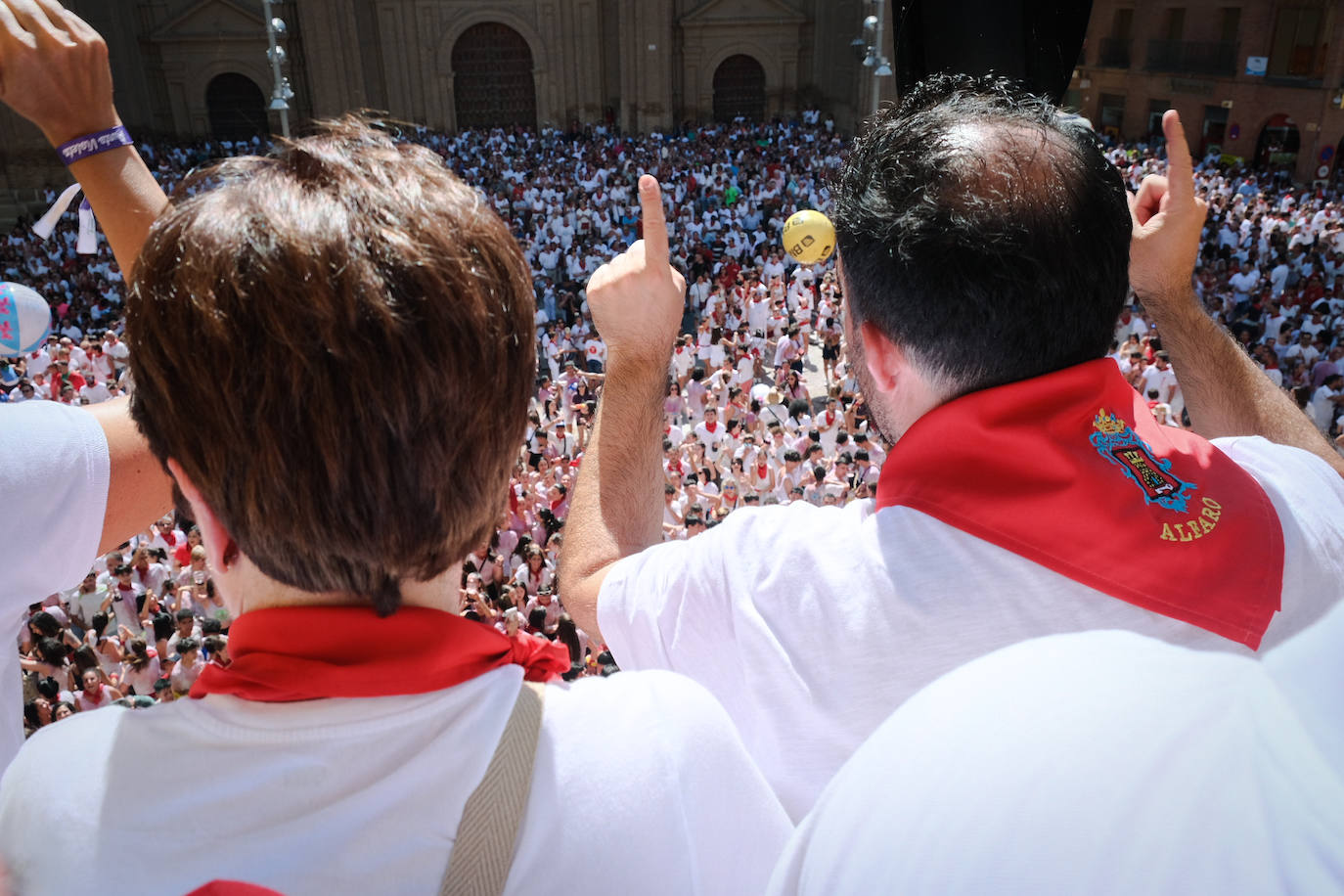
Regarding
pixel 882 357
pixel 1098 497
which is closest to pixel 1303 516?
pixel 1098 497

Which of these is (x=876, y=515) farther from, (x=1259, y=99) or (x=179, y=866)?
(x=1259, y=99)

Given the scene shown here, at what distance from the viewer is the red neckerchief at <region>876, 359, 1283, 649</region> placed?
108cm

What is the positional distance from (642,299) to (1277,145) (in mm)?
28331

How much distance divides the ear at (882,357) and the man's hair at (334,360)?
0.59 metres

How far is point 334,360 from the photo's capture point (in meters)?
0.76

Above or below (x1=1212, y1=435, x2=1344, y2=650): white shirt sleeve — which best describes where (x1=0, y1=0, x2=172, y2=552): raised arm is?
above

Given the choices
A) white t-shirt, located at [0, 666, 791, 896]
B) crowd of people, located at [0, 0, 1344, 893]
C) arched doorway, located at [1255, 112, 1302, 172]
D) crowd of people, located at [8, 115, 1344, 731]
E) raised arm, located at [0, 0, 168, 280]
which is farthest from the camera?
arched doorway, located at [1255, 112, 1302, 172]

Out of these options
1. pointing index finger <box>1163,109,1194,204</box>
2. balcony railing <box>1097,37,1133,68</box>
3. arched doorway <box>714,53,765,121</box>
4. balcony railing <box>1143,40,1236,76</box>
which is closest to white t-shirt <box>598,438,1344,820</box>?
pointing index finger <box>1163,109,1194,204</box>

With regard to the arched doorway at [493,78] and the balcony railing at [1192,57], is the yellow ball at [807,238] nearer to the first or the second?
the arched doorway at [493,78]

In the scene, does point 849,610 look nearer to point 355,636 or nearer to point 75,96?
point 355,636

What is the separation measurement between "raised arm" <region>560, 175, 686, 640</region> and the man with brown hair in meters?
0.56

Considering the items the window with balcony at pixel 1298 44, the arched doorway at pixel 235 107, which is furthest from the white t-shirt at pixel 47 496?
Answer: the arched doorway at pixel 235 107

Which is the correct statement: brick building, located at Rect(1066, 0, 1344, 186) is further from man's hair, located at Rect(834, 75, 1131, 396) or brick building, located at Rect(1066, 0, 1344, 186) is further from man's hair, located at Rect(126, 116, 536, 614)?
man's hair, located at Rect(126, 116, 536, 614)

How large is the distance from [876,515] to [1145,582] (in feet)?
1.00
